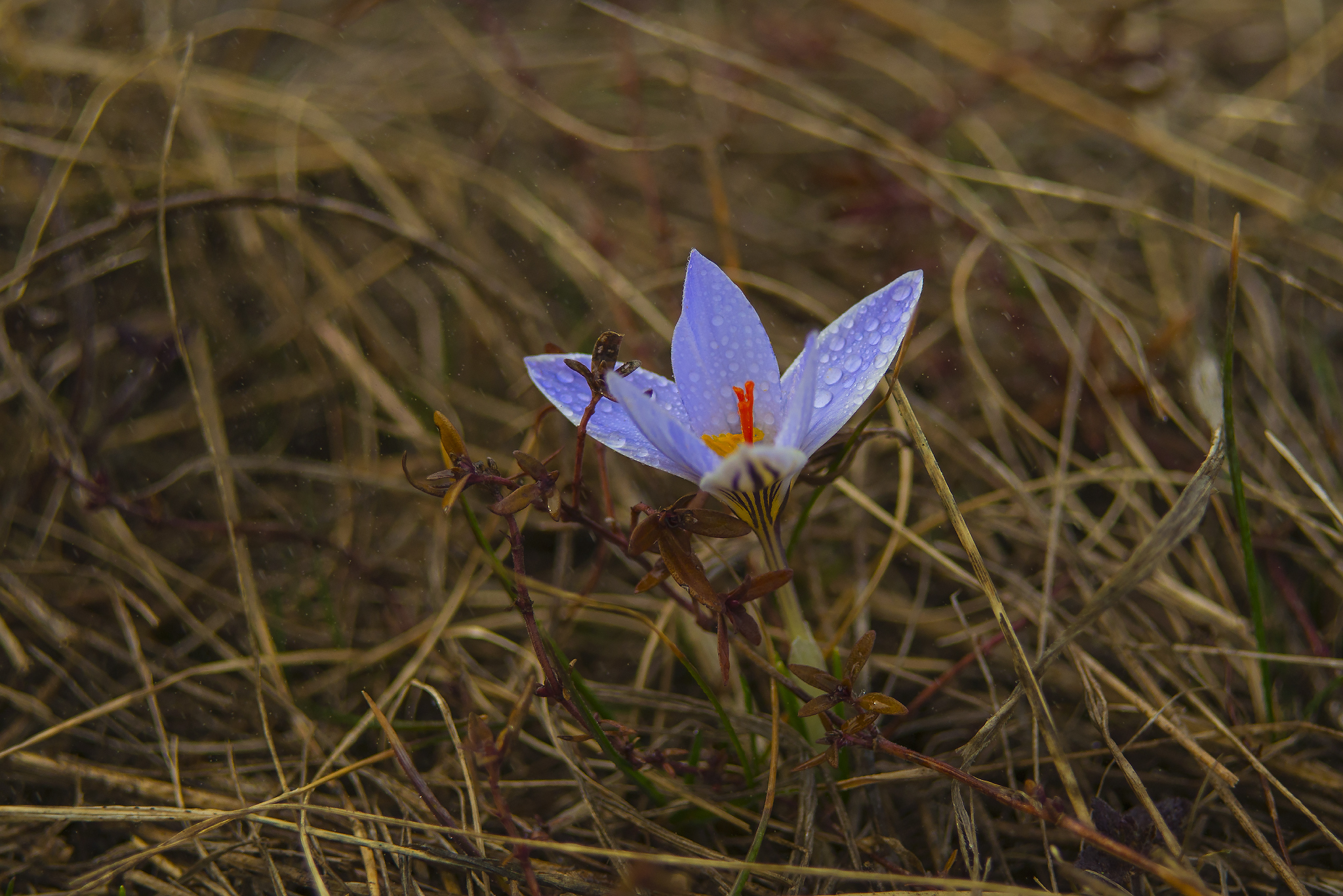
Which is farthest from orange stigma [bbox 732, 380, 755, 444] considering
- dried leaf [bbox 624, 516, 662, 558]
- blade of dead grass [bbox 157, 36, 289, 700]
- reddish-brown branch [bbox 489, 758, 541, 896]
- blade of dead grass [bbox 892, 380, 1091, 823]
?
blade of dead grass [bbox 157, 36, 289, 700]

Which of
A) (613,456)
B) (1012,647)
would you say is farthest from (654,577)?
(613,456)

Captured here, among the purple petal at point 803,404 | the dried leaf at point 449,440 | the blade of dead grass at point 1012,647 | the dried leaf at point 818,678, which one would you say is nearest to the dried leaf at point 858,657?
the dried leaf at point 818,678

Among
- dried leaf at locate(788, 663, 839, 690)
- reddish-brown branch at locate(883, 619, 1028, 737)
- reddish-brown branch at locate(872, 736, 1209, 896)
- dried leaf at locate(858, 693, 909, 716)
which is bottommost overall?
reddish-brown branch at locate(883, 619, 1028, 737)

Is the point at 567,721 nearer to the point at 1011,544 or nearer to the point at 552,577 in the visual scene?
the point at 552,577

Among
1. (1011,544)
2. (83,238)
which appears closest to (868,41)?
(1011,544)

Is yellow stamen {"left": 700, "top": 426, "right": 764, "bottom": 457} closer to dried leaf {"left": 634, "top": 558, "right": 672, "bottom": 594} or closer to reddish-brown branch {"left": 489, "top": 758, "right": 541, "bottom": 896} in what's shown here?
dried leaf {"left": 634, "top": 558, "right": 672, "bottom": 594}
